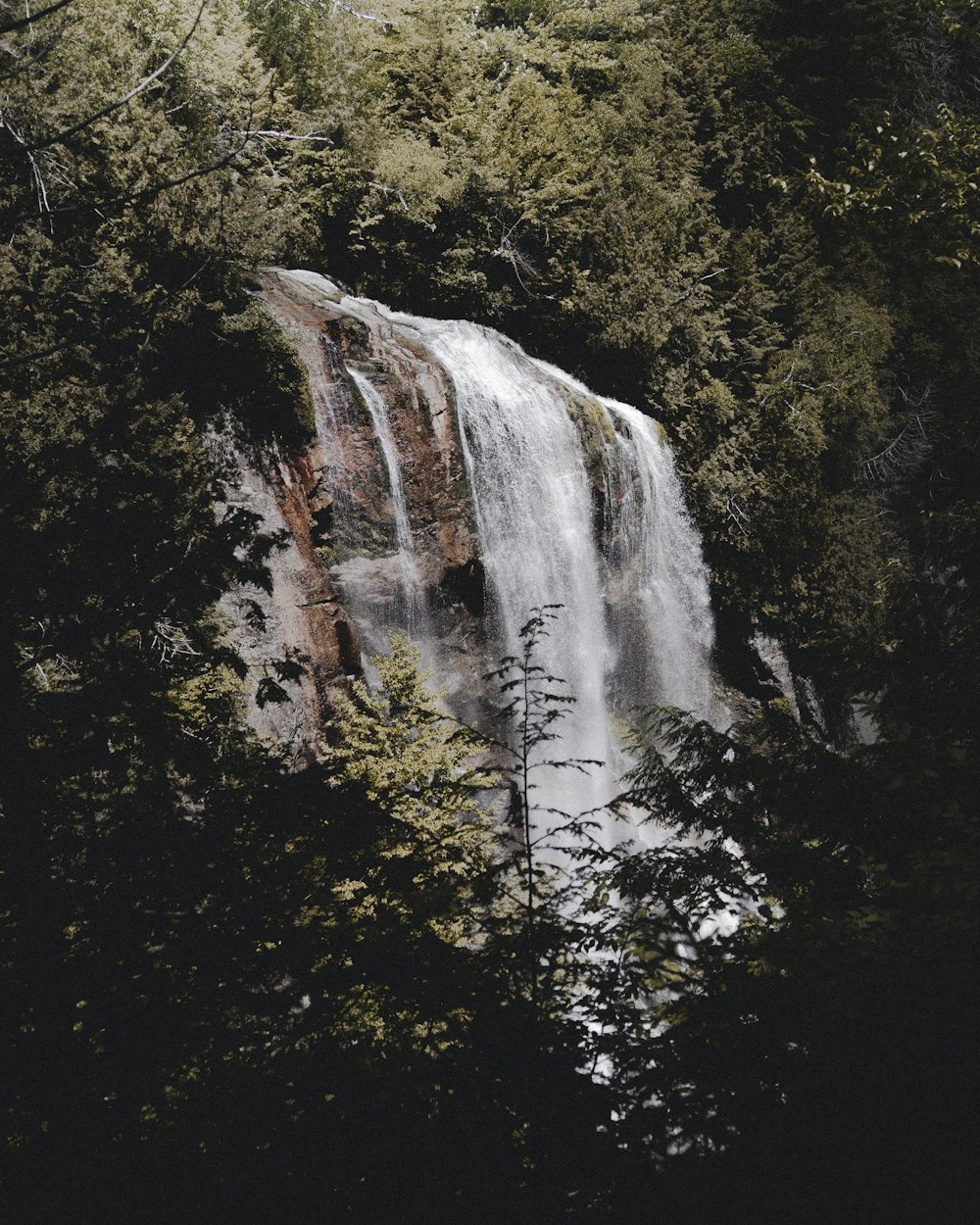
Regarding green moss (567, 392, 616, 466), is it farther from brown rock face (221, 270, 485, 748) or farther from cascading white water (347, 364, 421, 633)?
cascading white water (347, 364, 421, 633)

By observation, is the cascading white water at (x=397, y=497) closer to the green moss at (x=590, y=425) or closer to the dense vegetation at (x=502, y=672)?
the dense vegetation at (x=502, y=672)

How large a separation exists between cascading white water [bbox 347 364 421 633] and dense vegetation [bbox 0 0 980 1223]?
1136 millimetres

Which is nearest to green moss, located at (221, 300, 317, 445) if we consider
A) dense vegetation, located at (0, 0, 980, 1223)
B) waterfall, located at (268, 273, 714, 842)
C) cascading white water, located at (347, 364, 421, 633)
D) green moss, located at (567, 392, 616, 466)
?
dense vegetation, located at (0, 0, 980, 1223)

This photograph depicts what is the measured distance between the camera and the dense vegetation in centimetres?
259

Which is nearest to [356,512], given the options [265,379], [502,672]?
[265,379]

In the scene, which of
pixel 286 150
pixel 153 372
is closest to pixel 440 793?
pixel 153 372

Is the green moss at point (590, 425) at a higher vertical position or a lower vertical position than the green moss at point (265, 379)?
higher

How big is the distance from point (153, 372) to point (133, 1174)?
279 inches

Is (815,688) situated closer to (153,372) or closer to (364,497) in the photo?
(364,497)

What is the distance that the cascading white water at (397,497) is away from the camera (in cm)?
984

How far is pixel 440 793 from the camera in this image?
291 inches

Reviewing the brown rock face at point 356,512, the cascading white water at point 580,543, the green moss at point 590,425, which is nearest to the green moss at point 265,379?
the brown rock face at point 356,512

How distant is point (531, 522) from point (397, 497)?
2.21 m

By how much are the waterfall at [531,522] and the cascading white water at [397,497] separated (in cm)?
2
